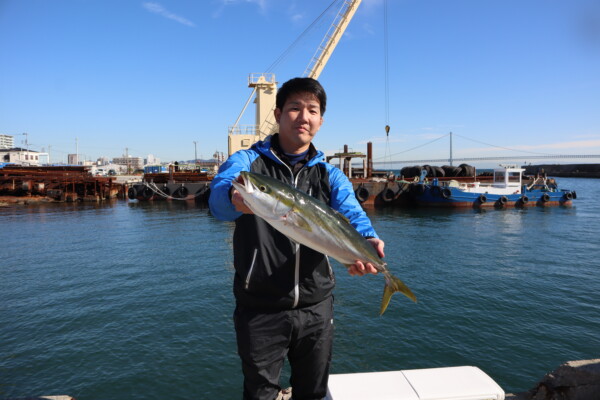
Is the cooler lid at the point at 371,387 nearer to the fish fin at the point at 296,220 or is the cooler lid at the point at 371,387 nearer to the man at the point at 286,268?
the man at the point at 286,268

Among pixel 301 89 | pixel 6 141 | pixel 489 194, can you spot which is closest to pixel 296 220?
pixel 301 89

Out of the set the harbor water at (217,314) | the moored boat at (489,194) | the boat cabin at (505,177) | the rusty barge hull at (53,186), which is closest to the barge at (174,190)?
the rusty barge hull at (53,186)

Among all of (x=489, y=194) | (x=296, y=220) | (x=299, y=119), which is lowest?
(x=489, y=194)

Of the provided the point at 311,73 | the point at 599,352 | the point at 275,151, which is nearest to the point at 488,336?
the point at 599,352

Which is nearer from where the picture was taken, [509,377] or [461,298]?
[509,377]

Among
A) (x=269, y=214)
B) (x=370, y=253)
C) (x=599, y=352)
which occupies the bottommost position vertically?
(x=599, y=352)

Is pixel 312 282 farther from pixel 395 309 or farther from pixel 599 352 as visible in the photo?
pixel 599 352

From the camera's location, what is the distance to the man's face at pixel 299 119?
290 cm

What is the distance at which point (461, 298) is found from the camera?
418 inches

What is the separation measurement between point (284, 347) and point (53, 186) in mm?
48664

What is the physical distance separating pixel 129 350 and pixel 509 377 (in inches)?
313

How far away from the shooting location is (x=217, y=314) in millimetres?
9445

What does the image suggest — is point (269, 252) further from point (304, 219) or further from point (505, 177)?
point (505, 177)

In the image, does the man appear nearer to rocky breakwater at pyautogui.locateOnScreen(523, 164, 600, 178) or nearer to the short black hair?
the short black hair
